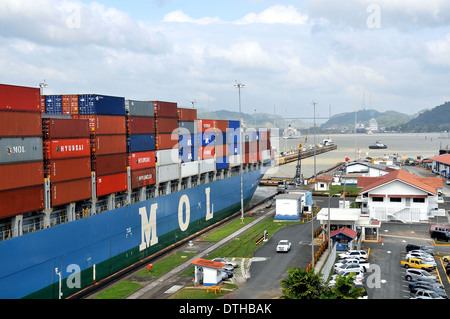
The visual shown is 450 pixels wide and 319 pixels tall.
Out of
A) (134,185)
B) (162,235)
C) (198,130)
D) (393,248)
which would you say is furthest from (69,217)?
(393,248)

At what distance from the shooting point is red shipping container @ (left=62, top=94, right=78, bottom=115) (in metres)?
37.7

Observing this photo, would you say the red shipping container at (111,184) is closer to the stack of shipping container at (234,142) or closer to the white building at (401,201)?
the stack of shipping container at (234,142)

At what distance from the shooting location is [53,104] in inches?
1522

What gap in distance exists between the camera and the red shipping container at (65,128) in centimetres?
3145

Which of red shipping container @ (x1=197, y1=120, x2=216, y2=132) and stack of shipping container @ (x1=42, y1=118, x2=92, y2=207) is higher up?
red shipping container @ (x1=197, y1=120, x2=216, y2=132)

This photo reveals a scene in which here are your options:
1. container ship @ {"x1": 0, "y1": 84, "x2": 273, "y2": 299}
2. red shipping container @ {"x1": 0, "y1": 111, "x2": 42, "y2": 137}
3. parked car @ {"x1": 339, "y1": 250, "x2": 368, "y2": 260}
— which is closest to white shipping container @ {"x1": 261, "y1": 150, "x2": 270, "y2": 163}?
container ship @ {"x1": 0, "y1": 84, "x2": 273, "y2": 299}

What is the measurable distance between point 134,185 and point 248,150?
35.7m

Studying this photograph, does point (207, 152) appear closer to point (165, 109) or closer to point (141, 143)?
point (165, 109)

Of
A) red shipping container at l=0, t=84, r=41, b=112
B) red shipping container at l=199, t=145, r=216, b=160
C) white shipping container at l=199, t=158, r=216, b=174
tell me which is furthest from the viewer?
red shipping container at l=199, t=145, r=216, b=160

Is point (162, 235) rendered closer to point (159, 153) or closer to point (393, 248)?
point (159, 153)

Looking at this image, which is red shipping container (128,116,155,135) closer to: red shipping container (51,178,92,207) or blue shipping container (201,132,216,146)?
red shipping container (51,178,92,207)

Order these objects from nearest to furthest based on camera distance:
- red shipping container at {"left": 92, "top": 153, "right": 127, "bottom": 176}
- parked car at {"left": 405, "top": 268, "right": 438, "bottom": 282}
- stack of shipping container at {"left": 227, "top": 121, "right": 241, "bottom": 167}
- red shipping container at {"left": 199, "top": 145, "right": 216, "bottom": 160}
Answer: parked car at {"left": 405, "top": 268, "right": 438, "bottom": 282} < red shipping container at {"left": 92, "top": 153, "right": 127, "bottom": 176} < red shipping container at {"left": 199, "top": 145, "right": 216, "bottom": 160} < stack of shipping container at {"left": 227, "top": 121, "right": 241, "bottom": 167}

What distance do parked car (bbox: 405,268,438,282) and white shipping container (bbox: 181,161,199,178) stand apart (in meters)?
27.4

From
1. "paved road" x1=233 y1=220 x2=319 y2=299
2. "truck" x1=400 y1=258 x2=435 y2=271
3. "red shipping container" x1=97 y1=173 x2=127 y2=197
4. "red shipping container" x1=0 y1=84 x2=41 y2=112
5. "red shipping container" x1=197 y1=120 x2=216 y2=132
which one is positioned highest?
"red shipping container" x1=0 y1=84 x2=41 y2=112
